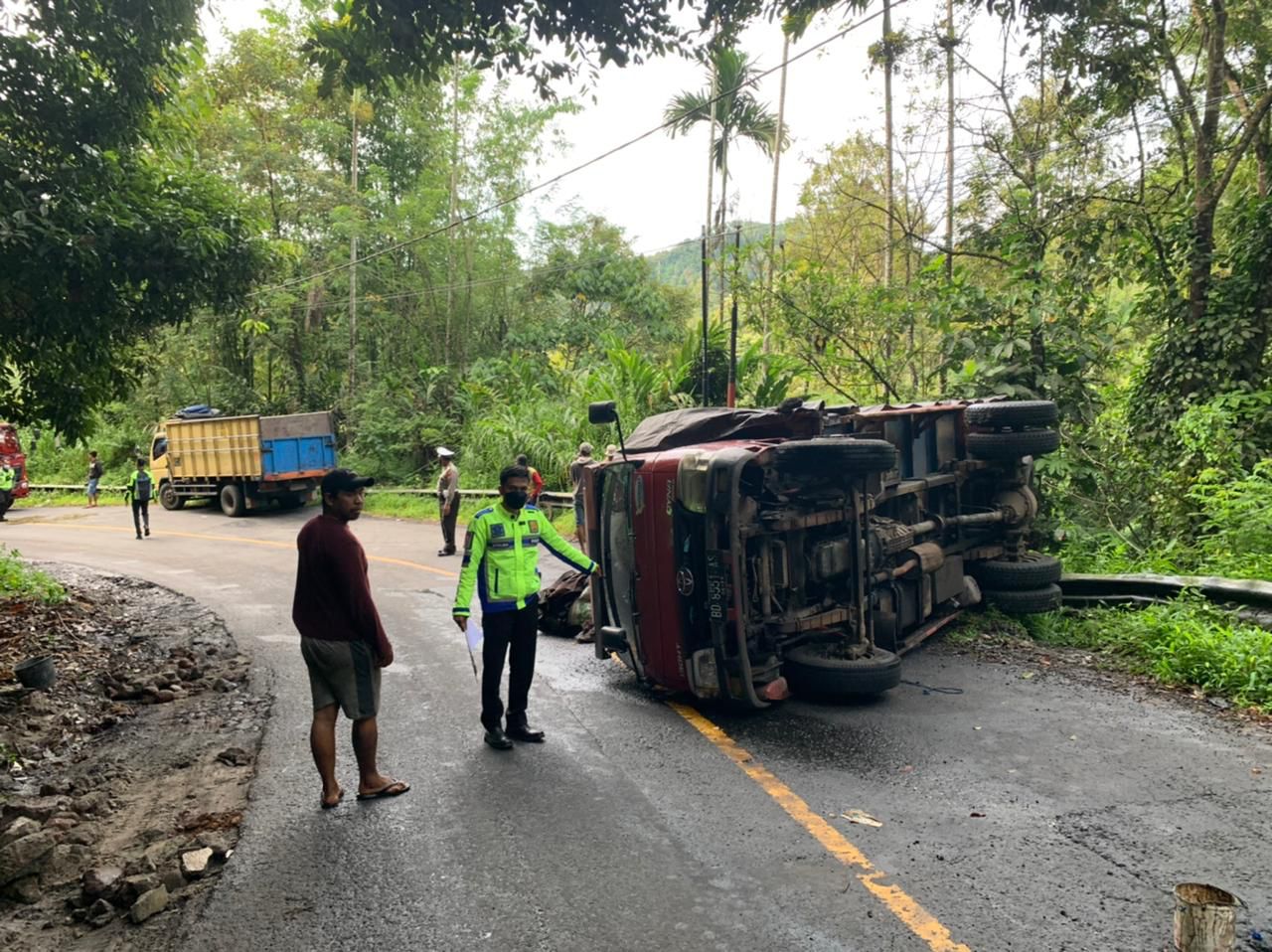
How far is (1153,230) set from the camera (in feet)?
37.0

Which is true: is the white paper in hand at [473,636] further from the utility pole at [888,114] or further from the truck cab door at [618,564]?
the utility pole at [888,114]

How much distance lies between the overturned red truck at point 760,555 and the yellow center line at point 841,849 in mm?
456

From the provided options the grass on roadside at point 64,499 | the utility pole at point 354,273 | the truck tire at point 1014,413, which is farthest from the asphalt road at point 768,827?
the grass on roadside at point 64,499

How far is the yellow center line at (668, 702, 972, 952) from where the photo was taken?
10.6ft

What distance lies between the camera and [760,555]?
5734 mm

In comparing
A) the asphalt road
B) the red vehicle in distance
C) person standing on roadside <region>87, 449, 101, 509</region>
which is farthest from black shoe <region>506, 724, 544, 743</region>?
the red vehicle in distance

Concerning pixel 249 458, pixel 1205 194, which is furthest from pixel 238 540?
pixel 1205 194

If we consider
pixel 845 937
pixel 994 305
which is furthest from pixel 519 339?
pixel 845 937

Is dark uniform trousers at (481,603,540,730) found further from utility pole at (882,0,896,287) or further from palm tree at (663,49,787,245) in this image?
palm tree at (663,49,787,245)

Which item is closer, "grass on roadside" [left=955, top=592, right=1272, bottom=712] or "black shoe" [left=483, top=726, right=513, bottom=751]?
"black shoe" [left=483, top=726, right=513, bottom=751]

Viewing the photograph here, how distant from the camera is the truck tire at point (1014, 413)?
797cm

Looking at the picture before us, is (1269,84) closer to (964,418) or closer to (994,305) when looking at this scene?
(994,305)

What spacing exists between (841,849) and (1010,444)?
5050mm

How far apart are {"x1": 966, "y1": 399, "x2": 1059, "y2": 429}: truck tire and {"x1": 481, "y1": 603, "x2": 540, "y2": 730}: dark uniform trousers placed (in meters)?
4.72
